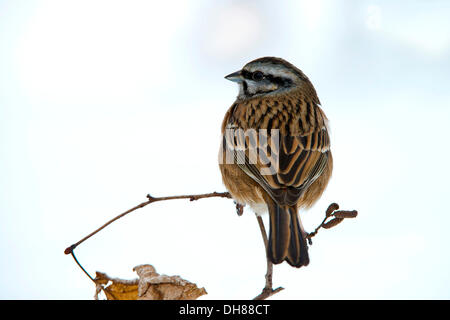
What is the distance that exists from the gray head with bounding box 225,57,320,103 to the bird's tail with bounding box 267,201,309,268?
1.62 meters

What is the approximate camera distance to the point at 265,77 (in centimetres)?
498

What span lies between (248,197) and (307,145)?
0.66 meters

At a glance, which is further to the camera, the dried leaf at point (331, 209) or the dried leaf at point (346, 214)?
the dried leaf at point (331, 209)

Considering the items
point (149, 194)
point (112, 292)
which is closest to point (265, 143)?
point (149, 194)

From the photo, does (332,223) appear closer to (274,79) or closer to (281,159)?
(281,159)

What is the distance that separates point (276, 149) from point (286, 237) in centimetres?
102

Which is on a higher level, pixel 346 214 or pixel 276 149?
pixel 276 149

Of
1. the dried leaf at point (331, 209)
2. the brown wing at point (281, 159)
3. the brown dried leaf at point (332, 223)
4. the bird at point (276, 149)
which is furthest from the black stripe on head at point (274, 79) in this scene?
the brown dried leaf at point (332, 223)

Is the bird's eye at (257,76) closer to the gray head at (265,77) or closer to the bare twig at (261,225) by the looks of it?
the gray head at (265,77)

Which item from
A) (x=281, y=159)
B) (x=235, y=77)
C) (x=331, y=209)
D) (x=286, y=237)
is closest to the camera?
(x=331, y=209)

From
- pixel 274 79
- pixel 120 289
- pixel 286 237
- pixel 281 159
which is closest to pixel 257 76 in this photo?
pixel 274 79

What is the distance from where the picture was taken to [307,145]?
419 centimetres

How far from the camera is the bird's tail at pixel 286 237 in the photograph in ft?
9.24

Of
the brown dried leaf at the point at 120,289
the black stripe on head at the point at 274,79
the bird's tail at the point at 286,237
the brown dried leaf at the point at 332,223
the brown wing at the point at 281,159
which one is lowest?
the brown dried leaf at the point at 120,289
